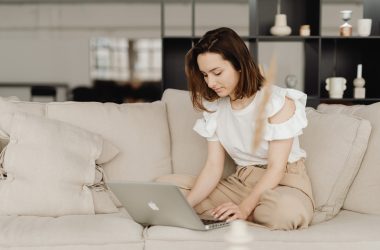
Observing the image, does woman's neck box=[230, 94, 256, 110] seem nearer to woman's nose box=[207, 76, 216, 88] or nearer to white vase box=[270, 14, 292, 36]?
woman's nose box=[207, 76, 216, 88]

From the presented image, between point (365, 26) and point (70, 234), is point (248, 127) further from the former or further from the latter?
point (365, 26)

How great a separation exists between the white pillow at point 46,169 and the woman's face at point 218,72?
584mm

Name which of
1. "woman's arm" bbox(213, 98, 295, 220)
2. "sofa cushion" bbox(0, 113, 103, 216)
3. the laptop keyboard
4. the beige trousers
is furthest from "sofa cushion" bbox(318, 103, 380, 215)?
"sofa cushion" bbox(0, 113, 103, 216)

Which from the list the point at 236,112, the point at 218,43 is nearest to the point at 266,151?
the point at 236,112

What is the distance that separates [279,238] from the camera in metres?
1.92

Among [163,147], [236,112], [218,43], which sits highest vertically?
[218,43]

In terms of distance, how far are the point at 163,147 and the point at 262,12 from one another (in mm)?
2677

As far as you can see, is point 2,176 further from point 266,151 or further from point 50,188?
point 266,151

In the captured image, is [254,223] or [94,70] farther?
[94,70]

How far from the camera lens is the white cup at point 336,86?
4805 millimetres

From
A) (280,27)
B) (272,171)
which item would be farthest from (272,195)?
(280,27)

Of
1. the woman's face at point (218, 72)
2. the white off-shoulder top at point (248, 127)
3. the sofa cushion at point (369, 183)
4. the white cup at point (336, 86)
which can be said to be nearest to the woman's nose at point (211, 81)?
the woman's face at point (218, 72)

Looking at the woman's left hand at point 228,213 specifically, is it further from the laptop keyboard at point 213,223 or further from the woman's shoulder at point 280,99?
the woman's shoulder at point 280,99

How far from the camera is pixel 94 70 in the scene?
36.1ft
